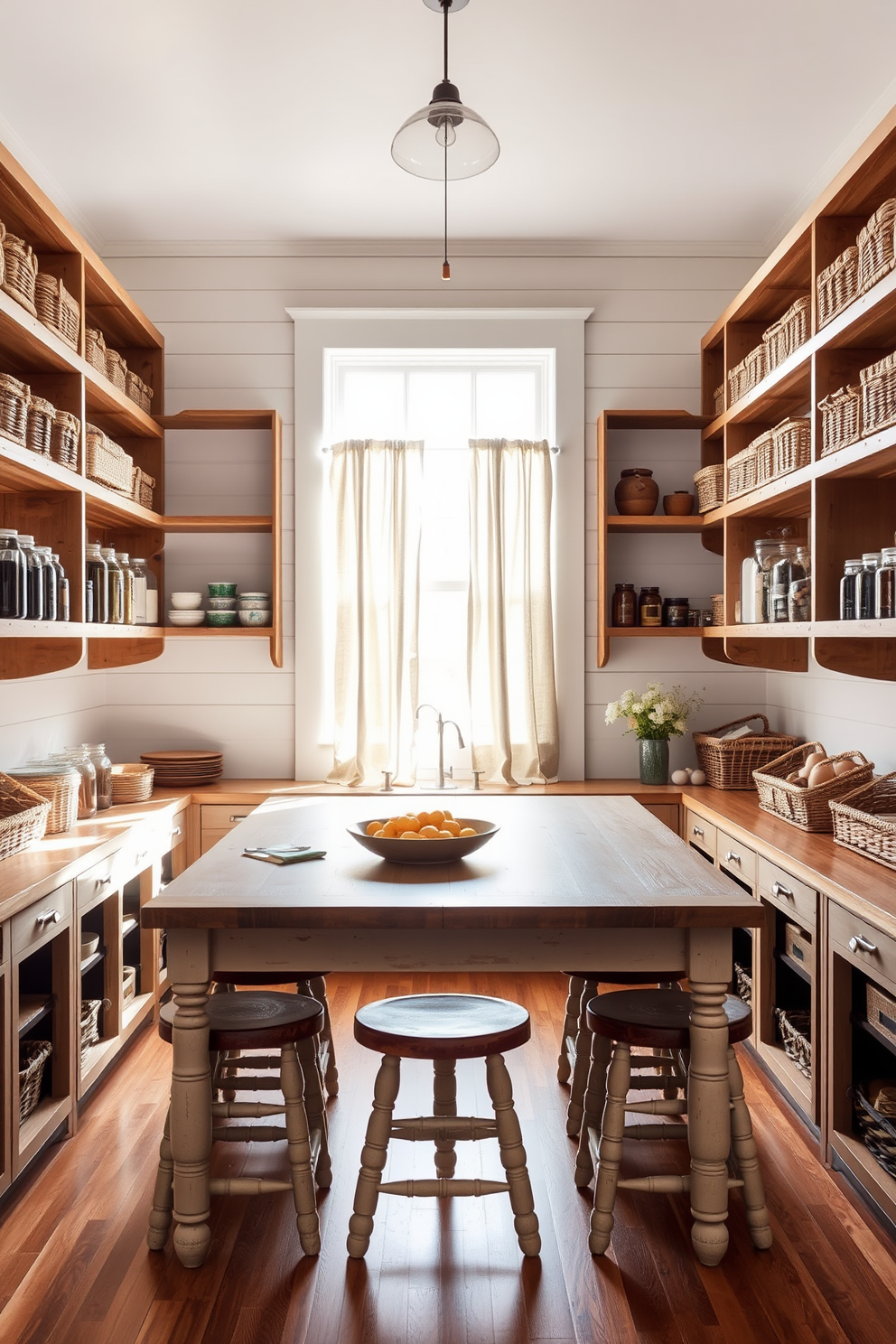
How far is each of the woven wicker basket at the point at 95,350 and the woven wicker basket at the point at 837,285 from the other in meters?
2.41

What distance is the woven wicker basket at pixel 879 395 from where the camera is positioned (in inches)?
104

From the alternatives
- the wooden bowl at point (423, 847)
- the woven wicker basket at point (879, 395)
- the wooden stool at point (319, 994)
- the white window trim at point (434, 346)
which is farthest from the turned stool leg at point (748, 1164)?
the white window trim at point (434, 346)

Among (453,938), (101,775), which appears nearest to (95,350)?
(101,775)

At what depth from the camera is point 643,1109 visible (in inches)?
102

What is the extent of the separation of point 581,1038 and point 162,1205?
1.17 metres

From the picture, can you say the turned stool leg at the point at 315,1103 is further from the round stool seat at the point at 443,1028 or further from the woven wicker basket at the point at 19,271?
the woven wicker basket at the point at 19,271

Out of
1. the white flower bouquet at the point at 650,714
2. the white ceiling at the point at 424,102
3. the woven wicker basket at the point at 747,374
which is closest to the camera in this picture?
the white ceiling at the point at 424,102

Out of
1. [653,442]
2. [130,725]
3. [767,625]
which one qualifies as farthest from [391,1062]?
[653,442]

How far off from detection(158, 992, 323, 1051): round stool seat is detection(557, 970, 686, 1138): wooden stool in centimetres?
66

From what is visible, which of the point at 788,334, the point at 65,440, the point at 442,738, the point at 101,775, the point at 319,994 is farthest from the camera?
the point at 442,738

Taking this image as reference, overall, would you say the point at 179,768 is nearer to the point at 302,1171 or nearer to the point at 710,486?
the point at 302,1171

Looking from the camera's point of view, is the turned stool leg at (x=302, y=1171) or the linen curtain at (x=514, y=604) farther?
the linen curtain at (x=514, y=604)

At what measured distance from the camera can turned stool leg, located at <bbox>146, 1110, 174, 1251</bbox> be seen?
237 cm

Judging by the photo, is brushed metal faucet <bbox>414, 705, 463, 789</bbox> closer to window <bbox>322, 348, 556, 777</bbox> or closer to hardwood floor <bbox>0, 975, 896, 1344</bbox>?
window <bbox>322, 348, 556, 777</bbox>
